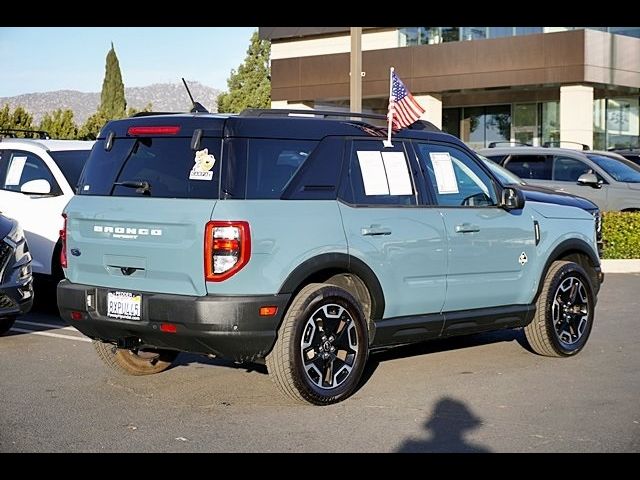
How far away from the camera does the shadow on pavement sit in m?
5.89

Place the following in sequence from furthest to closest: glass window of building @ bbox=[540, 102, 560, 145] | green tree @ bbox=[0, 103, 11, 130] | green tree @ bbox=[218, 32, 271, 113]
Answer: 1. green tree @ bbox=[218, 32, 271, 113]
2. glass window of building @ bbox=[540, 102, 560, 145]
3. green tree @ bbox=[0, 103, 11, 130]

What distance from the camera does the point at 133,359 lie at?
7914 millimetres

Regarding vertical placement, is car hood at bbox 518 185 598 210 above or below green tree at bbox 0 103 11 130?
below

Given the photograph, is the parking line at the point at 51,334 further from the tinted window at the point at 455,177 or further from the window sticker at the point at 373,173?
the tinted window at the point at 455,177

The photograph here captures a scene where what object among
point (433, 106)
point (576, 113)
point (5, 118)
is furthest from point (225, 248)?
point (433, 106)

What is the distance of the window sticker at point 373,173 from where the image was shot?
7.46m

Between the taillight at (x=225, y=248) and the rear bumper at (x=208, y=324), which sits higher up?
the taillight at (x=225, y=248)

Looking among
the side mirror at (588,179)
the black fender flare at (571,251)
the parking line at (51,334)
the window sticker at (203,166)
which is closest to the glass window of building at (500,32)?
the side mirror at (588,179)

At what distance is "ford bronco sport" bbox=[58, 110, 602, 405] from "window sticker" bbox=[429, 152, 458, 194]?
1 cm

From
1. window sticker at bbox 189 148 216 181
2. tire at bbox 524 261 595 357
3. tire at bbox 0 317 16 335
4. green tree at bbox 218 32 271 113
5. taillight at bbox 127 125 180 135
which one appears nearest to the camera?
window sticker at bbox 189 148 216 181

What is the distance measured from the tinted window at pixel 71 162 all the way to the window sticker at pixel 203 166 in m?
4.52

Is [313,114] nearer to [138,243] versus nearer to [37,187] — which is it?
[138,243]

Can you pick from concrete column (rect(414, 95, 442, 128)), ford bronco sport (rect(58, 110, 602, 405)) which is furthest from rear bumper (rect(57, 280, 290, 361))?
concrete column (rect(414, 95, 442, 128))

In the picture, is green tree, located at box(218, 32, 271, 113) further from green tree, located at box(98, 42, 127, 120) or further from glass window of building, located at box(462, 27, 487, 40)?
glass window of building, located at box(462, 27, 487, 40)
